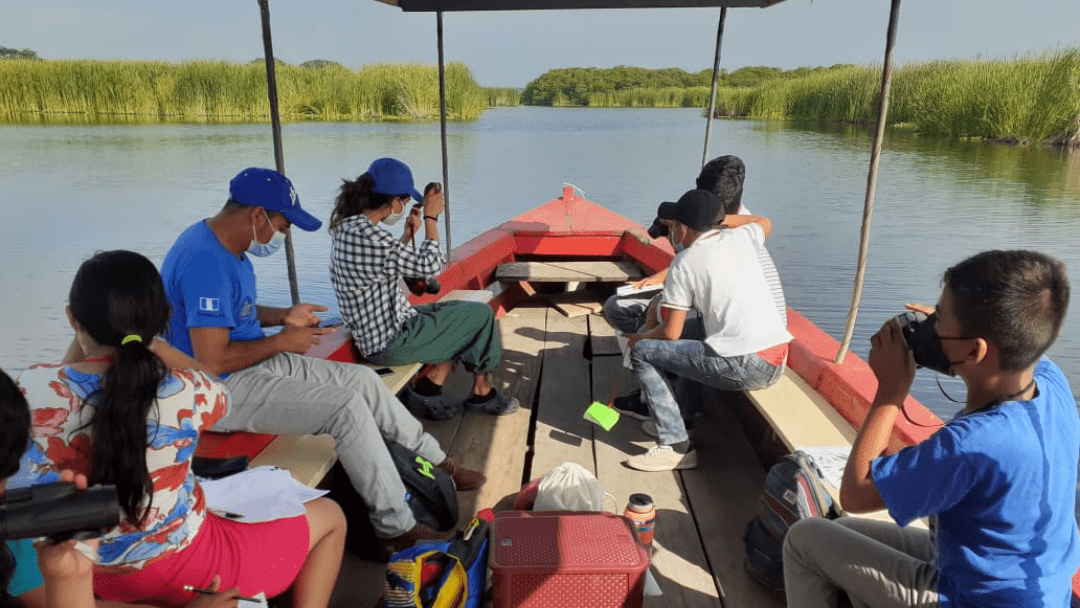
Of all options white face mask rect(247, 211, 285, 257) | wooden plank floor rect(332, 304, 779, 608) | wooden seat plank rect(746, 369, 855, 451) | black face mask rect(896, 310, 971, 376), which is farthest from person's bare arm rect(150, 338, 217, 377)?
wooden seat plank rect(746, 369, 855, 451)

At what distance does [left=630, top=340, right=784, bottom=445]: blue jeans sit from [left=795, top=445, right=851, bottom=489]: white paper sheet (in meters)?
0.43

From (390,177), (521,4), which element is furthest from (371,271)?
(521,4)

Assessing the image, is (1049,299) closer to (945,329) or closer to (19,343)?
(945,329)

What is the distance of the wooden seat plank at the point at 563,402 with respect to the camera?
9.30 feet

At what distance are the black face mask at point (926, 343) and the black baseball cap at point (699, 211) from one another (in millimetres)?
1246

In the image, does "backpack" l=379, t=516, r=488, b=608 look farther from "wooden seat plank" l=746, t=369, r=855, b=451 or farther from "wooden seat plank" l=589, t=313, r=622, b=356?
"wooden seat plank" l=589, t=313, r=622, b=356

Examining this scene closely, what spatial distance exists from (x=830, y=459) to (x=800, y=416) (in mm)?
Answer: 363

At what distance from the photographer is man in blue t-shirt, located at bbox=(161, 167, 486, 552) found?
193 cm

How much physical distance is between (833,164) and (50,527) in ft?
55.3

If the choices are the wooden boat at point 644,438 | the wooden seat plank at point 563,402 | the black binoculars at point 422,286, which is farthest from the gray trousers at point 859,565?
the black binoculars at point 422,286

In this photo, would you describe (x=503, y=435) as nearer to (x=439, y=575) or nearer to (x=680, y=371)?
(x=680, y=371)

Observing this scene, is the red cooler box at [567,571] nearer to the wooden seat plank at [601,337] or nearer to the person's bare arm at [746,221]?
the person's bare arm at [746,221]

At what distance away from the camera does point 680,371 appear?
2689 mm

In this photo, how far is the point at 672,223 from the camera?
107 inches
